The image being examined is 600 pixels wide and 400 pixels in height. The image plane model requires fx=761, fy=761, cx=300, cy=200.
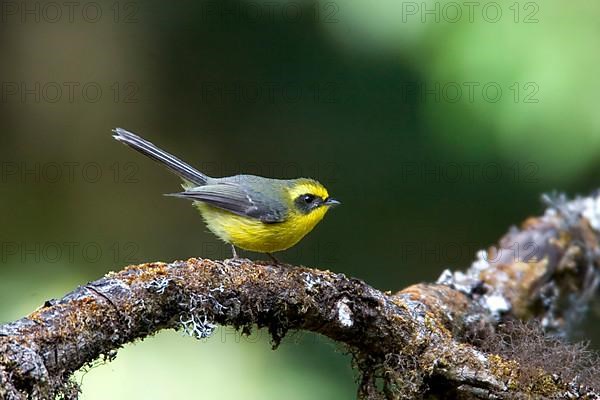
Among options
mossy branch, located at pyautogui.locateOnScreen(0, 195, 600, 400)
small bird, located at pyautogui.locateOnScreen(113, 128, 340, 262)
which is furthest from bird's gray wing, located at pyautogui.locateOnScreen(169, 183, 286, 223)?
mossy branch, located at pyautogui.locateOnScreen(0, 195, 600, 400)

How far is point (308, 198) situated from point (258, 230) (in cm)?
32

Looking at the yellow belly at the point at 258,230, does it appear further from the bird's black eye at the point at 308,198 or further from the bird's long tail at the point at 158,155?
the bird's long tail at the point at 158,155

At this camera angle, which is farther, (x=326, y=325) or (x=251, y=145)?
(x=251, y=145)

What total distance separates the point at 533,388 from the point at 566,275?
1.64 m

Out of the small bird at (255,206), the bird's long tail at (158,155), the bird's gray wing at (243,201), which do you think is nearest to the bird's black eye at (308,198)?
the small bird at (255,206)

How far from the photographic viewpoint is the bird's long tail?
12.0 feet

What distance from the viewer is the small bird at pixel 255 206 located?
144 inches

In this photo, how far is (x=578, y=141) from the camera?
4.24m

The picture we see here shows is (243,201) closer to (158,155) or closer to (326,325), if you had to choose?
(158,155)

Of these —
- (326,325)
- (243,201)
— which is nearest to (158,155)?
(243,201)

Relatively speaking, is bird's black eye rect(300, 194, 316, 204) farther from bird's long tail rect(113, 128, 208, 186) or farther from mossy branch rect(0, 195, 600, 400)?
mossy branch rect(0, 195, 600, 400)

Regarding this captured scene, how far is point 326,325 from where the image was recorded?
2.62 metres

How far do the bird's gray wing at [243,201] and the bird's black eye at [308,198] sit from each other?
142 millimetres

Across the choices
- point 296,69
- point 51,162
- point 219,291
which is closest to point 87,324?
point 219,291
